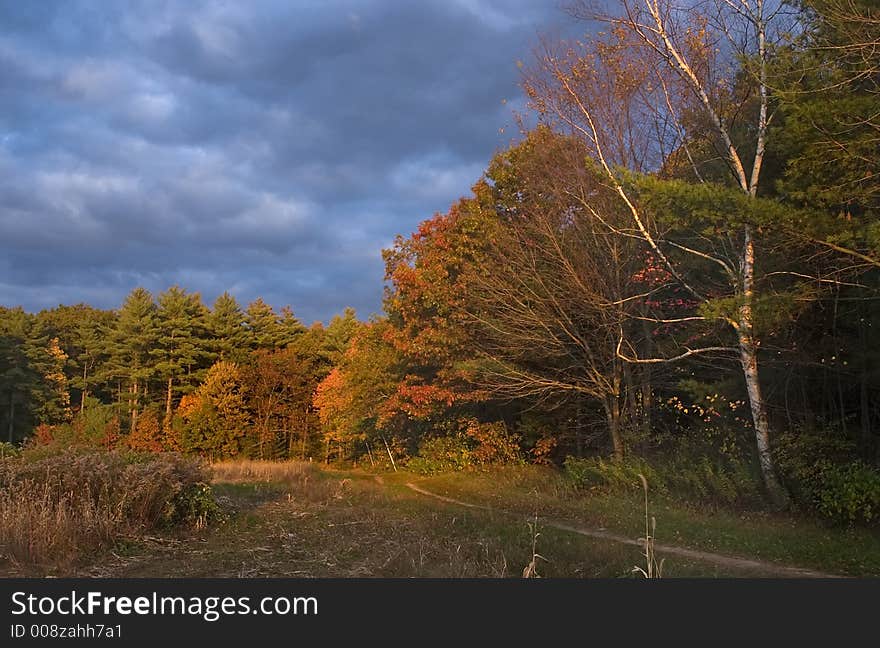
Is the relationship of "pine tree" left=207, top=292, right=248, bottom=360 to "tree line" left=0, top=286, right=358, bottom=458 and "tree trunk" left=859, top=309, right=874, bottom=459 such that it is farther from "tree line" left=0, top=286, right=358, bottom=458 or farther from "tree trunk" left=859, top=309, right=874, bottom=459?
"tree trunk" left=859, top=309, right=874, bottom=459

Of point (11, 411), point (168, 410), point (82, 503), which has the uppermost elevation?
point (11, 411)

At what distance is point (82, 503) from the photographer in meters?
9.64

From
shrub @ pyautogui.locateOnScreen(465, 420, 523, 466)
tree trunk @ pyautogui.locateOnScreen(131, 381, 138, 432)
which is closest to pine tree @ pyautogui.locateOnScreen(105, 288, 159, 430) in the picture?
tree trunk @ pyautogui.locateOnScreen(131, 381, 138, 432)

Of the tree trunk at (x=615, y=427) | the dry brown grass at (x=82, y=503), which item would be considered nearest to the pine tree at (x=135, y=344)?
the tree trunk at (x=615, y=427)

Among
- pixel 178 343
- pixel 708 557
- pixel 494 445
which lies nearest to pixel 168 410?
pixel 178 343

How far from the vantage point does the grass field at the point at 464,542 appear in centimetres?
855

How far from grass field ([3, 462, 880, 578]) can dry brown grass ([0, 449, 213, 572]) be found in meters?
0.32

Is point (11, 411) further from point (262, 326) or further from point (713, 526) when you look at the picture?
point (713, 526)

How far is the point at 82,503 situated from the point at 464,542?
580 cm

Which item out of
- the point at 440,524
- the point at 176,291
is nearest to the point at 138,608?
the point at 440,524

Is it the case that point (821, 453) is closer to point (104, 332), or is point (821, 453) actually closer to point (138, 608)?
point (138, 608)

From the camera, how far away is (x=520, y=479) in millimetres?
21609

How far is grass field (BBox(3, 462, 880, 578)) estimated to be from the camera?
8.55m

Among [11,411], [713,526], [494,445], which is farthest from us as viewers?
[11,411]
